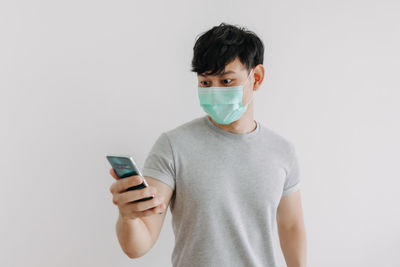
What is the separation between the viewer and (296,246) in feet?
4.21

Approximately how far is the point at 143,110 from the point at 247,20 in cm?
54

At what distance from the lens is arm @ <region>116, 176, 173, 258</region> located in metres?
0.88

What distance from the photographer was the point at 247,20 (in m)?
1.42

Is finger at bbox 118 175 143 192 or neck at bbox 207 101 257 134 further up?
neck at bbox 207 101 257 134

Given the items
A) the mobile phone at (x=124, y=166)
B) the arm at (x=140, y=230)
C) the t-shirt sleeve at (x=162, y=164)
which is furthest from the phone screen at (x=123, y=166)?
the t-shirt sleeve at (x=162, y=164)

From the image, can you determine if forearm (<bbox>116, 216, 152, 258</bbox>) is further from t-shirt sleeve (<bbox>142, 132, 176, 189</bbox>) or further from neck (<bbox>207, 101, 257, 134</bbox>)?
neck (<bbox>207, 101, 257, 134</bbox>)

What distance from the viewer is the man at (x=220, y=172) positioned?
1.05 meters

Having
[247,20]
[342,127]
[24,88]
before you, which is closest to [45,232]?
[24,88]

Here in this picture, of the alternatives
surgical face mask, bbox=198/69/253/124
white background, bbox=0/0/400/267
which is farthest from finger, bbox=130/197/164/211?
white background, bbox=0/0/400/267

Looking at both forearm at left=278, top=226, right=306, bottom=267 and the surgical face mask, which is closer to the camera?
the surgical face mask

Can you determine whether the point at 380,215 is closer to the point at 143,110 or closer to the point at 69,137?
the point at 143,110

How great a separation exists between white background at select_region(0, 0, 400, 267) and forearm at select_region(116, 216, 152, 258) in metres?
0.37

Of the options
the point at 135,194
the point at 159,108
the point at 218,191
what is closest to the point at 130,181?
the point at 135,194

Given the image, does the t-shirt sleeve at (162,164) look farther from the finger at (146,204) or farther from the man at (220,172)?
the finger at (146,204)
